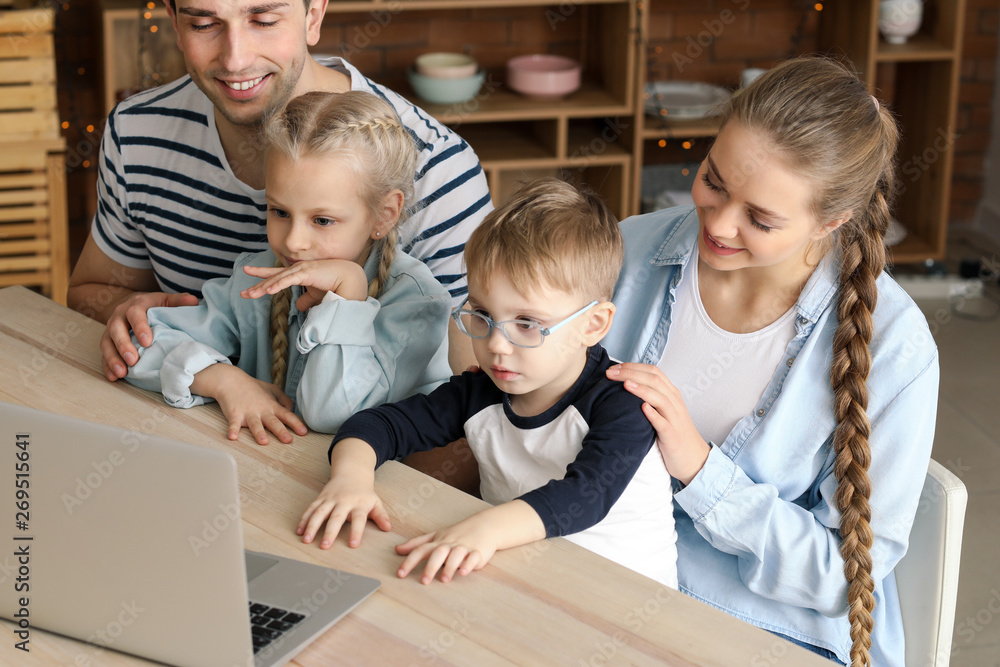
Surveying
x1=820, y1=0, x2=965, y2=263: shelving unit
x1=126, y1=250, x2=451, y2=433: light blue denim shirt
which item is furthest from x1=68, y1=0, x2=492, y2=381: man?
x1=820, y1=0, x2=965, y2=263: shelving unit

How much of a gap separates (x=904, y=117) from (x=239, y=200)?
2.95m

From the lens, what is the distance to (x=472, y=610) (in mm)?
901

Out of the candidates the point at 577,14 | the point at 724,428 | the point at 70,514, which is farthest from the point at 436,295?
the point at 577,14

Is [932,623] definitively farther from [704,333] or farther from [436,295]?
[436,295]

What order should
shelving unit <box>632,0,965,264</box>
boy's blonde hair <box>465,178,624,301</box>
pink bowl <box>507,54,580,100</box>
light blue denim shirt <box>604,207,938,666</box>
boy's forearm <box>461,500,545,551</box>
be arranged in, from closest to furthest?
boy's forearm <box>461,500,545,551</box>, boy's blonde hair <box>465,178,624,301</box>, light blue denim shirt <box>604,207,938,666</box>, pink bowl <box>507,54,580,100</box>, shelving unit <box>632,0,965,264</box>

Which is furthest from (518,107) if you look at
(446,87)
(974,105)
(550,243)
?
(550,243)

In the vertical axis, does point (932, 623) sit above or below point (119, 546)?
below

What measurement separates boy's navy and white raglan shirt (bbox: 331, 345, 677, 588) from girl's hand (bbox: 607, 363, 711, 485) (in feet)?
0.03

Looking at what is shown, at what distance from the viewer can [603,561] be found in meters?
0.97

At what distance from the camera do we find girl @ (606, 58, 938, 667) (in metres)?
1.19

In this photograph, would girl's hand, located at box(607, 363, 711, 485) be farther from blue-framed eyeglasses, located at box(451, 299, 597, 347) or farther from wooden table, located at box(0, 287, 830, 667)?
wooden table, located at box(0, 287, 830, 667)

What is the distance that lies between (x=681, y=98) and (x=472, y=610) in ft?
9.49

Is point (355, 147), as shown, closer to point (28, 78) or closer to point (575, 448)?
point (575, 448)

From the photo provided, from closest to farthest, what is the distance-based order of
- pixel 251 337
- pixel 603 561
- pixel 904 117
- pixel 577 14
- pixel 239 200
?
pixel 603 561 < pixel 251 337 < pixel 239 200 < pixel 577 14 < pixel 904 117
